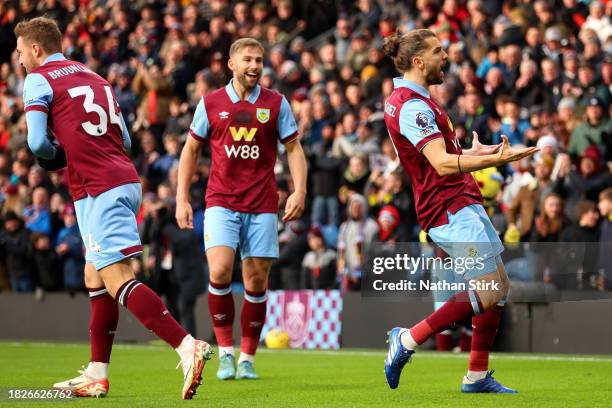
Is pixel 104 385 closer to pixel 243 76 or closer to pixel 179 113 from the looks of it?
pixel 243 76

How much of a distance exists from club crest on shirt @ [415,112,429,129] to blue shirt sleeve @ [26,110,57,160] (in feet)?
7.90

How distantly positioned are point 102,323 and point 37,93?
5.33 feet

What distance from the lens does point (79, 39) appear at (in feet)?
85.8

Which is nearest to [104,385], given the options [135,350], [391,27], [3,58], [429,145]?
[429,145]

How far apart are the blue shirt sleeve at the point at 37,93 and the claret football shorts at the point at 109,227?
0.67m

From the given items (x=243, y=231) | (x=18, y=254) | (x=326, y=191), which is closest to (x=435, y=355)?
(x=243, y=231)

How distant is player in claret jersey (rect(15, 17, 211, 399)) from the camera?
7.94 meters

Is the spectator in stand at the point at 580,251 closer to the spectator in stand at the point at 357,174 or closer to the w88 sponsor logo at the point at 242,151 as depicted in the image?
the spectator in stand at the point at 357,174

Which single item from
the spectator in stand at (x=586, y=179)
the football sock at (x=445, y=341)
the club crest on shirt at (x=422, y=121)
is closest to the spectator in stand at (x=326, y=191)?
the football sock at (x=445, y=341)

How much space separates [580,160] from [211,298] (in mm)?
6547

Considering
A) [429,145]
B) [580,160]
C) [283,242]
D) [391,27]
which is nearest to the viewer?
[429,145]

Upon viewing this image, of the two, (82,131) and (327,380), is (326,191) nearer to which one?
(327,380)

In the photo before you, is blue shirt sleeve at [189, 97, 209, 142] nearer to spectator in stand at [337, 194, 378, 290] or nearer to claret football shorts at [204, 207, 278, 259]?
claret football shorts at [204, 207, 278, 259]

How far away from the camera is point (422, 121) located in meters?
7.97
